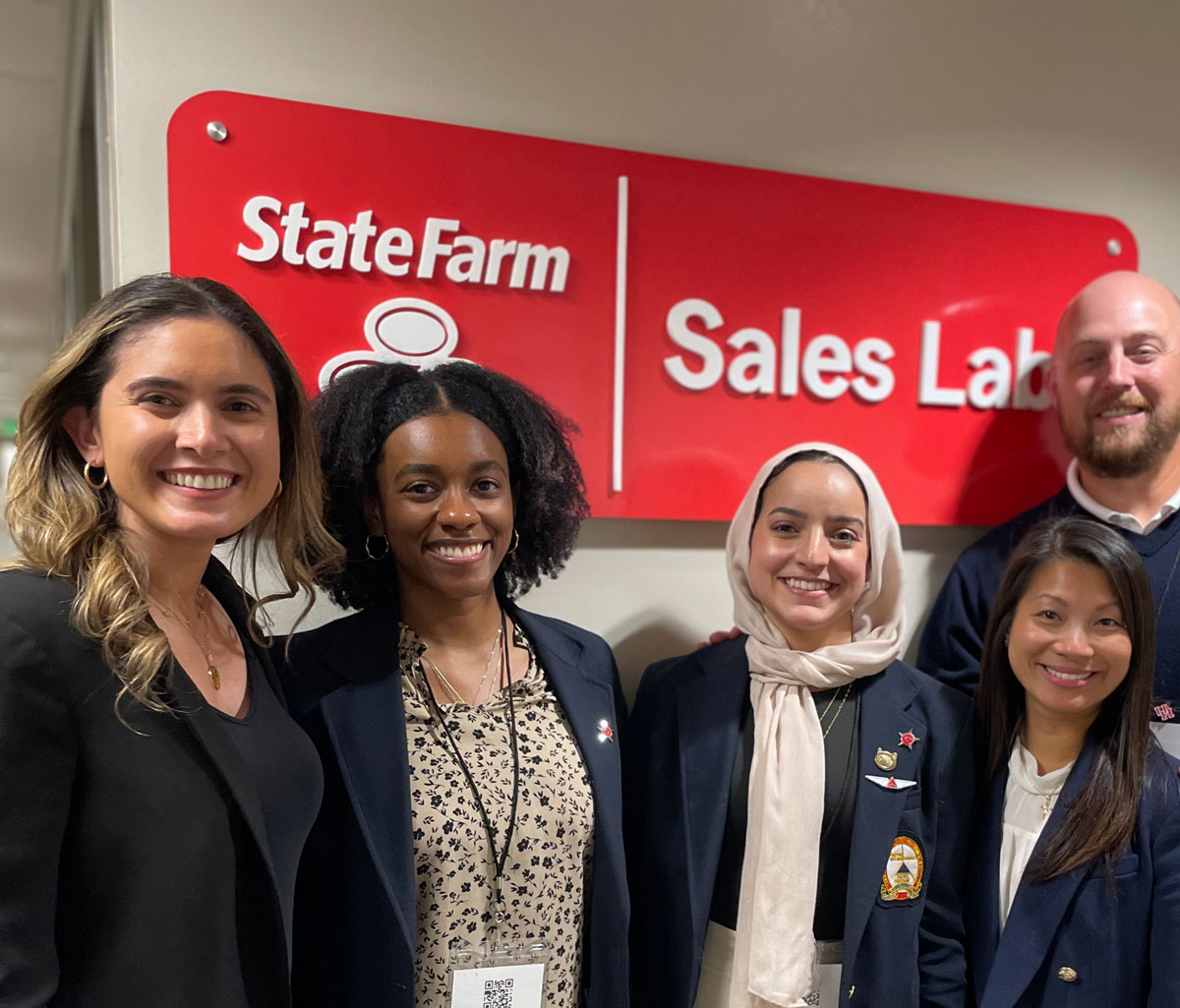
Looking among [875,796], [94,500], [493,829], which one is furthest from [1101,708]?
[94,500]

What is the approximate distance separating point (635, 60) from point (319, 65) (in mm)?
759

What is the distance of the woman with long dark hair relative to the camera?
171 centimetres

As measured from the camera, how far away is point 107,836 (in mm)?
1063

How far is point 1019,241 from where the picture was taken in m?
2.48

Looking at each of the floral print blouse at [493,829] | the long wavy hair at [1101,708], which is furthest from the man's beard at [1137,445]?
the floral print blouse at [493,829]

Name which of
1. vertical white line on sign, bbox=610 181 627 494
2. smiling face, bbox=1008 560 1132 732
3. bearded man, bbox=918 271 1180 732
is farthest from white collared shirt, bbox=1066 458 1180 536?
vertical white line on sign, bbox=610 181 627 494

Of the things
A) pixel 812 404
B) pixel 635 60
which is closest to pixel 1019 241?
pixel 812 404

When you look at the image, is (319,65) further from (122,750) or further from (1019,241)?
(1019,241)

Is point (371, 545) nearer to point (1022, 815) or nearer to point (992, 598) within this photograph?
point (1022, 815)

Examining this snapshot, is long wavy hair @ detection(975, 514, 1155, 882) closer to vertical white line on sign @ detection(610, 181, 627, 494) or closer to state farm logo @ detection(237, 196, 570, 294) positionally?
vertical white line on sign @ detection(610, 181, 627, 494)

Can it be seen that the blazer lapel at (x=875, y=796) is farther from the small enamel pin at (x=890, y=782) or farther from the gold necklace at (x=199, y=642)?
the gold necklace at (x=199, y=642)

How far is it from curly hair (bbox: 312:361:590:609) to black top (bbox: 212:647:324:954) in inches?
15.4

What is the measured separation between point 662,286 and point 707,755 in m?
1.13

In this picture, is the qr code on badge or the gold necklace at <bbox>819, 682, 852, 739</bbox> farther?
the gold necklace at <bbox>819, 682, 852, 739</bbox>
